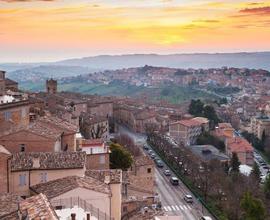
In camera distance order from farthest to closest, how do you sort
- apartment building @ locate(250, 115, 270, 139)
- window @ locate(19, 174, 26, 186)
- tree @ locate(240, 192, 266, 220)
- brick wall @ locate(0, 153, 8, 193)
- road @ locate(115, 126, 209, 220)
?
apartment building @ locate(250, 115, 270, 139), road @ locate(115, 126, 209, 220), tree @ locate(240, 192, 266, 220), window @ locate(19, 174, 26, 186), brick wall @ locate(0, 153, 8, 193)

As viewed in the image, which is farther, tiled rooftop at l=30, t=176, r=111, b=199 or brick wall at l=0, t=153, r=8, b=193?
brick wall at l=0, t=153, r=8, b=193

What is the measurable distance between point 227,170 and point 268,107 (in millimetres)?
52102

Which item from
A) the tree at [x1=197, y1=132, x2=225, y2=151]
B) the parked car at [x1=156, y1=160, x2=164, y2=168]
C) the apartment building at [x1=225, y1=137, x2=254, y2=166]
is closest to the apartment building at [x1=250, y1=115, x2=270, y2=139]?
the tree at [x1=197, y1=132, x2=225, y2=151]

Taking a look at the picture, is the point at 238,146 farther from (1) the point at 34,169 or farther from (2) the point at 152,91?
(2) the point at 152,91

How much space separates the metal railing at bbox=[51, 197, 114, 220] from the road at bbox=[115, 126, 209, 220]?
14454 millimetres

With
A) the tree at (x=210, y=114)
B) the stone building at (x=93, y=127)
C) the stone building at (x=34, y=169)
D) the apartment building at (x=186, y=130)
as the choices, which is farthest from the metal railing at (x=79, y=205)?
the tree at (x=210, y=114)

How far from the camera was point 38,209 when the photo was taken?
13.1 meters

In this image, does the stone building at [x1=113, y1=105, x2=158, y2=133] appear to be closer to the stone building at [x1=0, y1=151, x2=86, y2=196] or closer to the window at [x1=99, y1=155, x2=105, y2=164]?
the window at [x1=99, y1=155, x2=105, y2=164]

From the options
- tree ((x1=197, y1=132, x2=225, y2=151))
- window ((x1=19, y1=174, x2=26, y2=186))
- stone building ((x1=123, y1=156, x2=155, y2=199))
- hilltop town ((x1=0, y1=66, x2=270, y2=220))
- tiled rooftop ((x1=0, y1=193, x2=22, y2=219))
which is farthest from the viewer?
tree ((x1=197, y1=132, x2=225, y2=151))

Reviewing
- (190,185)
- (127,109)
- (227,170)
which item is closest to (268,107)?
(127,109)

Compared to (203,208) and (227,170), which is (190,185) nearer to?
(203,208)

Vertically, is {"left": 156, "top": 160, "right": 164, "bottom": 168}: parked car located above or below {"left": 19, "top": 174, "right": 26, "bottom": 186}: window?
below

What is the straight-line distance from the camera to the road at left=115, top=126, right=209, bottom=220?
35.9 m

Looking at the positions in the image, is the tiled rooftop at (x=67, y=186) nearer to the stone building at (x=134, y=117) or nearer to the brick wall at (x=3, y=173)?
the brick wall at (x=3, y=173)
